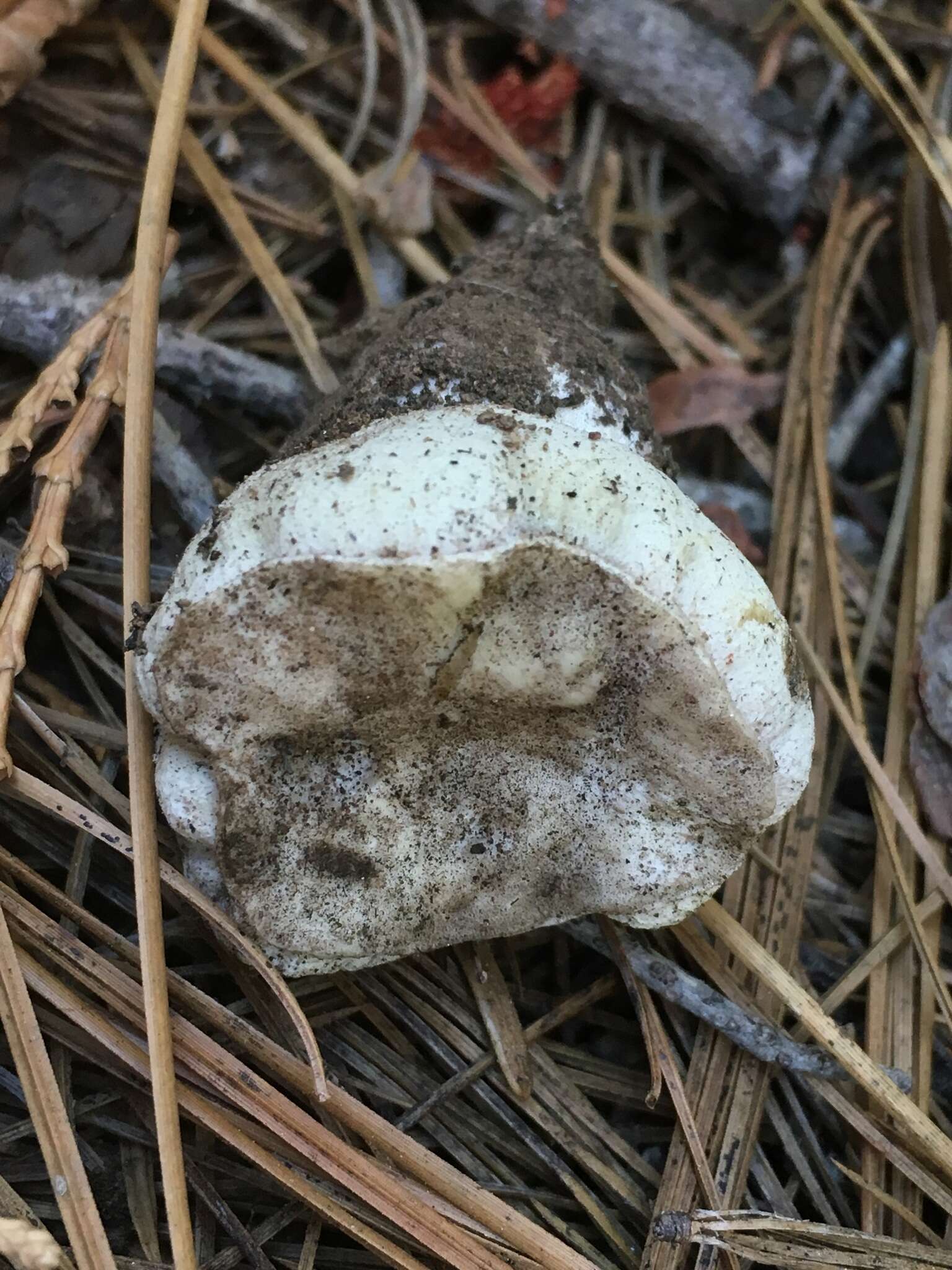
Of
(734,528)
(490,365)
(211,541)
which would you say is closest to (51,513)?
(211,541)

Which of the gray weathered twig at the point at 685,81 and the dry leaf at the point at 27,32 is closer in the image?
the dry leaf at the point at 27,32

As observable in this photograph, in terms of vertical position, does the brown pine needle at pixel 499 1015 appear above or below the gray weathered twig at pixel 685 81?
below

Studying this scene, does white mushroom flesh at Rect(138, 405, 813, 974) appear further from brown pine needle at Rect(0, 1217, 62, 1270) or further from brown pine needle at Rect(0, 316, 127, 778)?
brown pine needle at Rect(0, 1217, 62, 1270)

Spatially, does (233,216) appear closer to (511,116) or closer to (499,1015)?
(511,116)

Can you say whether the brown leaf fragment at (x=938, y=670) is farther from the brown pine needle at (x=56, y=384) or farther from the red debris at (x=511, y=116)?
the brown pine needle at (x=56, y=384)

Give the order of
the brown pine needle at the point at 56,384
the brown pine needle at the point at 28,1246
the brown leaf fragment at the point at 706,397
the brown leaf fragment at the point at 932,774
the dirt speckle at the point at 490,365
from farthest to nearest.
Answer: the brown leaf fragment at the point at 706,397
the brown leaf fragment at the point at 932,774
the brown pine needle at the point at 56,384
the dirt speckle at the point at 490,365
the brown pine needle at the point at 28,1246

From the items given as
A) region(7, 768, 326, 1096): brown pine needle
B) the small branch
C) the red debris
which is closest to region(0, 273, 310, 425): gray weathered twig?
the red debris

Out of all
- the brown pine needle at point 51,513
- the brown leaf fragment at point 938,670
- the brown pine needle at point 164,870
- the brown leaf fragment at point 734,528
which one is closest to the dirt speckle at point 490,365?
the brown pine needle at point 51,513
